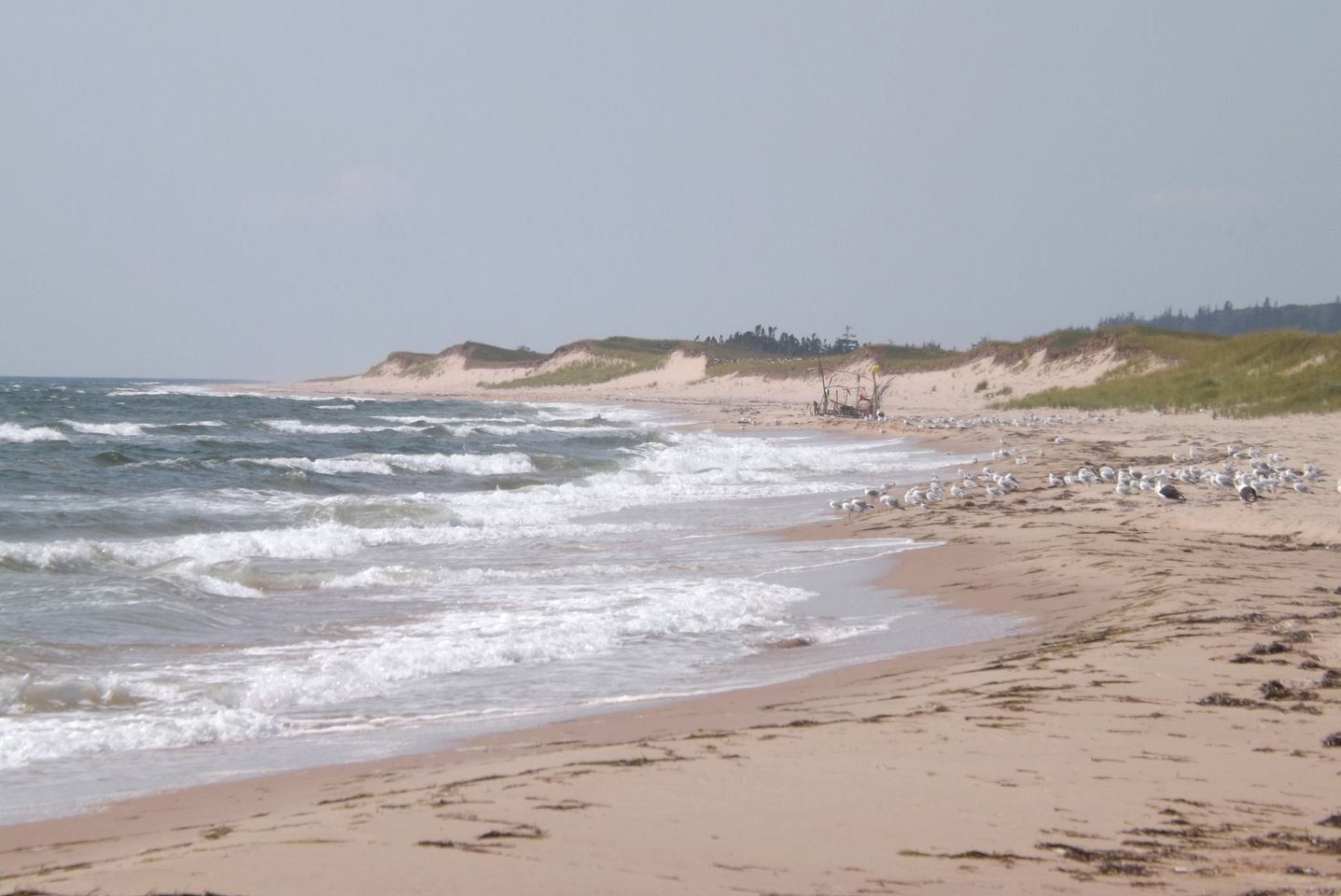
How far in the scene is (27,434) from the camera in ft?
93.4

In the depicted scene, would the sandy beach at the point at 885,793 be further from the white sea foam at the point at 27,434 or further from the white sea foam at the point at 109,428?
the white sea foam at the point at 109,428

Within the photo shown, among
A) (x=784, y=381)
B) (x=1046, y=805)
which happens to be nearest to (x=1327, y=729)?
(x=1046, y=805)

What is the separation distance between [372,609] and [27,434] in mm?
24456

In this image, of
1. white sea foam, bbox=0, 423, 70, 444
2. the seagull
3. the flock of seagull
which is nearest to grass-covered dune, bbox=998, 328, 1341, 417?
the flock of seagull

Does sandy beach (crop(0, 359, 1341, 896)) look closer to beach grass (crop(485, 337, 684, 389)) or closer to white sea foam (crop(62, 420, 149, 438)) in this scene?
white sea foam (crop(62, 420, 149, 438))

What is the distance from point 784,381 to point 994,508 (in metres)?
46.1

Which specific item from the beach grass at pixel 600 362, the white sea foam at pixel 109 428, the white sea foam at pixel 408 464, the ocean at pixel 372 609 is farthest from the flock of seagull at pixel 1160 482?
the beach grass at pixel 600 362

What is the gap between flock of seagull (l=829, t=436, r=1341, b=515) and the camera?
12.3 meters

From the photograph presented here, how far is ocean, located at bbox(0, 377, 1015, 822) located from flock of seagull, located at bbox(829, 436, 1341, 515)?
123cm

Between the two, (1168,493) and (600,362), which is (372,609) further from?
(600,362)

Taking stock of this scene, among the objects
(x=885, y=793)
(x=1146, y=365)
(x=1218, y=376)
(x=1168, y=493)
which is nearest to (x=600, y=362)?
(x=1146, y=365)

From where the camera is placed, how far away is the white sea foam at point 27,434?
88.6ft

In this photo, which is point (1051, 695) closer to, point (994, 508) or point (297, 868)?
point (297, 868)

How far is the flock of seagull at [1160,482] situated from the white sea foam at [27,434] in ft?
71.0
